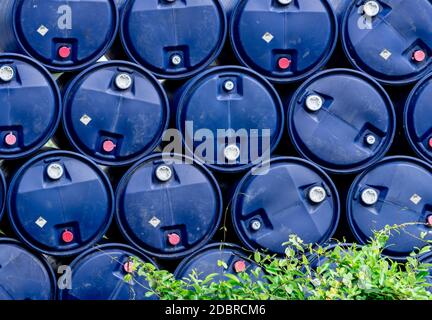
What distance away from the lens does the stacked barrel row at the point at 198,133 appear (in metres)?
5.03

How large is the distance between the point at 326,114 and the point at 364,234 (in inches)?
26.9

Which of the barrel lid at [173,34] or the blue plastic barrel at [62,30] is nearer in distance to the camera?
the blue plastic barrel at [62,30]

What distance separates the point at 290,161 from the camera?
17.4ft

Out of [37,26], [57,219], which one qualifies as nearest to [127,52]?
[37,26]

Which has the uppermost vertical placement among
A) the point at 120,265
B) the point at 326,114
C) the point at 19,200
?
the point at 326,114

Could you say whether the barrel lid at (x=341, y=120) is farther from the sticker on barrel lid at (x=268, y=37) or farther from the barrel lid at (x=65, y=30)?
the barrel lid at (x=65, y=30)

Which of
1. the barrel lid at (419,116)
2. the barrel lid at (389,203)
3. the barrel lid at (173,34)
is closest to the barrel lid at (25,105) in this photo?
the barrel lid at (173,34)

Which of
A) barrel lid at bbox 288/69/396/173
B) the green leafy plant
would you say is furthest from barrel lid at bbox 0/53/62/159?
the green leafy plant

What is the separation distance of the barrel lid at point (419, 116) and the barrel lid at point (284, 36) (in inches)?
20.9

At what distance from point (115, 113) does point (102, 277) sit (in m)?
0.85

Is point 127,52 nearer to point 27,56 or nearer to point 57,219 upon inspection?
point 27,56

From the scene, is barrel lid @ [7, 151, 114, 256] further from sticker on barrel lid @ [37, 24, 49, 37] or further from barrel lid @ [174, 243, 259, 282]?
sticker on barrel lid @ [37, 24, 49, 37]

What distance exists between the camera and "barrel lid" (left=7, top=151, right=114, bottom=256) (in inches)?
197

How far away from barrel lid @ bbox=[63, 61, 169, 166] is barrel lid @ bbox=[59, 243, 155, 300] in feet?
1.57
